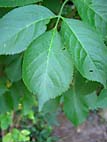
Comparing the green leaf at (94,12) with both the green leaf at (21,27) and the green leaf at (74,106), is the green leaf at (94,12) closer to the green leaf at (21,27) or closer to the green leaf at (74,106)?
the green leaf at (21,27)

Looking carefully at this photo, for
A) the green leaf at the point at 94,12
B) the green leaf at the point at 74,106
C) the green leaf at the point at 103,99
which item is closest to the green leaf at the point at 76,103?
the green leaf at the point at 74,106

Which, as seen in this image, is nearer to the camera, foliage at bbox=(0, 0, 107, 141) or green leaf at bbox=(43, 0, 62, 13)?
foliage at bbox=(0, 0, 107, 141)

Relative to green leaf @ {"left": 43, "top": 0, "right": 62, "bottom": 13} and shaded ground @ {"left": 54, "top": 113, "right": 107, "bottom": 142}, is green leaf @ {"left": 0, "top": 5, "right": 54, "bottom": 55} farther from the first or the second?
shaded ground @ {"left": 54, "top": 113, "right": 107, "bottom": 142}

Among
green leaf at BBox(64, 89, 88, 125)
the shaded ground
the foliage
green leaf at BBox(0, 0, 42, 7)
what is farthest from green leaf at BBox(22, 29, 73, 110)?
the shaded ground

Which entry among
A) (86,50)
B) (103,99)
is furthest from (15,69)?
(86,50)

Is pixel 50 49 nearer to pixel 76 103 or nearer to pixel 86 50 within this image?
pixel 86 50
